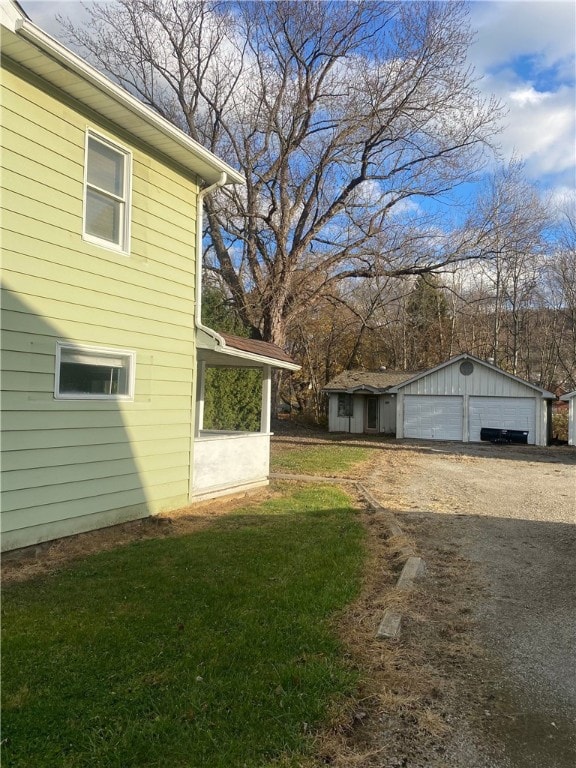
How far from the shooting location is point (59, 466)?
5.87m

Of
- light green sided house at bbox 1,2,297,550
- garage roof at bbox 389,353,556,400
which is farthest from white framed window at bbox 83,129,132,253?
garage roof at bbox 389,353,556,400

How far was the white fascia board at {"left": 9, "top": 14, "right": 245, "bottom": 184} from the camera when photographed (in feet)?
16.9

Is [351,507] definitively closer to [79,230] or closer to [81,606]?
[81,606]

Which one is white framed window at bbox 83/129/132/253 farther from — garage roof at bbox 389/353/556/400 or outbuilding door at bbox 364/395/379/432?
outbuilding door at bbox 364/395/379/432

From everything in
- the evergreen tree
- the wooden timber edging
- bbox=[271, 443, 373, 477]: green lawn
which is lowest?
the wooden timber edging

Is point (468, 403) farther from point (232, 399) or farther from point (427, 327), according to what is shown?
point (427, 327)

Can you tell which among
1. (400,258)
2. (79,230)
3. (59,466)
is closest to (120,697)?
(59,466)

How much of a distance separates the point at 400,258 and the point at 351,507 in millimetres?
14274

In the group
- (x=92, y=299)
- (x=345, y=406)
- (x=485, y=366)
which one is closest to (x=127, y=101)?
(x=92, y=299)

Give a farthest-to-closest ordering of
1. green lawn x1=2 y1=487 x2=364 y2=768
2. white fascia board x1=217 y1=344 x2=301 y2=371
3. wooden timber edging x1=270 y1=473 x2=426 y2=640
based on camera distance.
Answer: white fascia board x1=217 y1=344 x2=301 y2=371, wooden timber edging x1=270 y1=473 x2=426 y2=640, green lawn x1=2 y1=487 x2=364 y2=768

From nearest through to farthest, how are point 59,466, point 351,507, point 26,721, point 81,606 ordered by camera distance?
point 26,721, point 81,606, point 59,466, point 351,507

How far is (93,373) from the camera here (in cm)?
640

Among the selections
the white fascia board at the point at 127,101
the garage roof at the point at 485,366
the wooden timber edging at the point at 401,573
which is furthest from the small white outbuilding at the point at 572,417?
the white fascia board at the point at 127,101

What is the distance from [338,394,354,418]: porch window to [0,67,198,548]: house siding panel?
20.9 m
